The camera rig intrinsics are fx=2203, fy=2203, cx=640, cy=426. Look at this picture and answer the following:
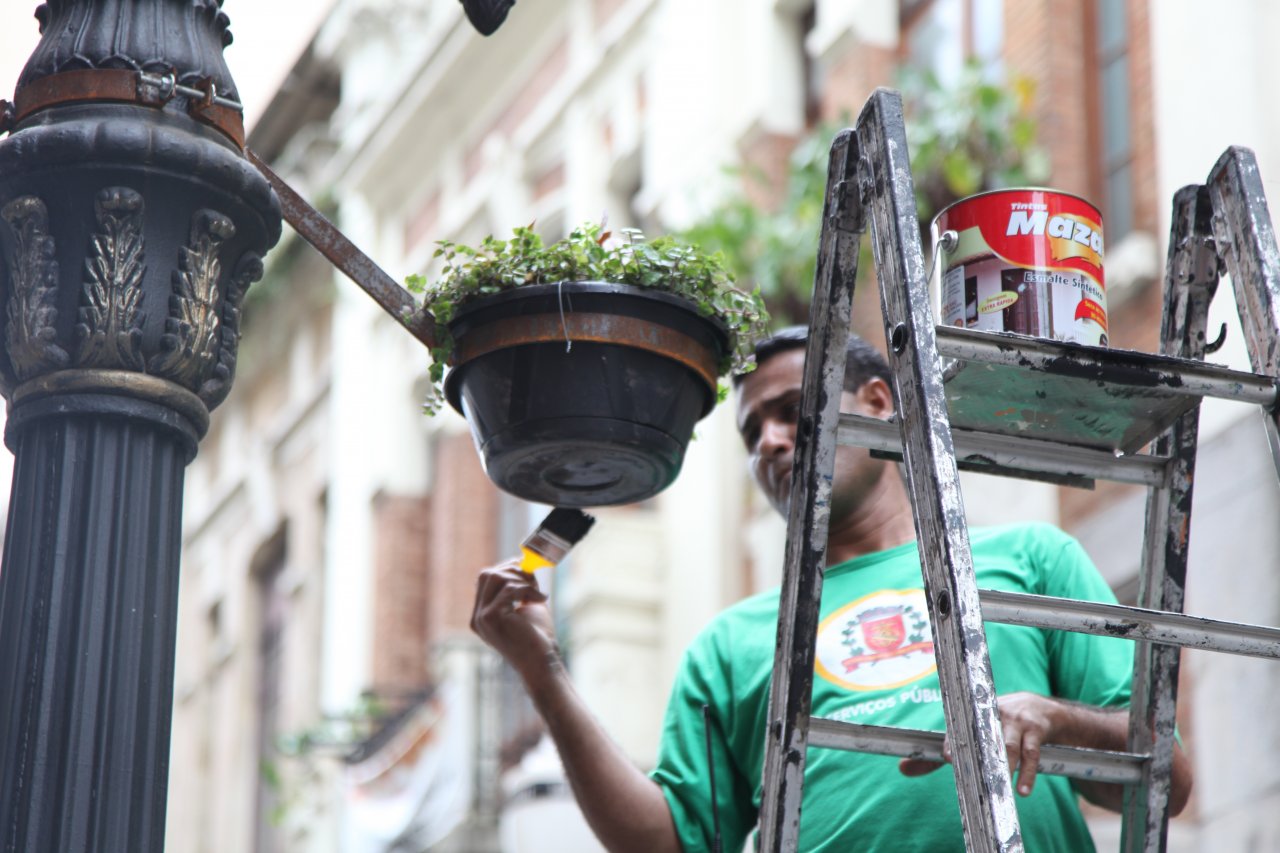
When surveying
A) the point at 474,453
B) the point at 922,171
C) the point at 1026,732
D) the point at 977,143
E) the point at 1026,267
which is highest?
the point at 474,453

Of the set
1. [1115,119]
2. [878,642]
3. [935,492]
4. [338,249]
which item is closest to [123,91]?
[338,249]

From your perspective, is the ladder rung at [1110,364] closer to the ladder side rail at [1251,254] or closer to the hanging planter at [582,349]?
the ladder side rail at [1251,254]

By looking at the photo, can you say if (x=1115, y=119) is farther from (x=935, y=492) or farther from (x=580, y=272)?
(x=935, y=492)

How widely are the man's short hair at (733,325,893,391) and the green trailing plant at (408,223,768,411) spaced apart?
0.44 m

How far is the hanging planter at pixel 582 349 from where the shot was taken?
3.73 m

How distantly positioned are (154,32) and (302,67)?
1966cm

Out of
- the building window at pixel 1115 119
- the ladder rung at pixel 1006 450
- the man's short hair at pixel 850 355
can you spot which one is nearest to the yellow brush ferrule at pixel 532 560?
the man's short hair at pixel 850 355

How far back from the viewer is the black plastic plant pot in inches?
147

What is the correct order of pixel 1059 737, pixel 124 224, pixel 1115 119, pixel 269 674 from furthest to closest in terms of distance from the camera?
pixel 269 674 → pixel 1115 119 → pixel 1059 737 → pixel 124 224

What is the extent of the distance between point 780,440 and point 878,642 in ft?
1.59

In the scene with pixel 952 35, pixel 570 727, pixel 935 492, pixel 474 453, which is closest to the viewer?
pixel 935 492

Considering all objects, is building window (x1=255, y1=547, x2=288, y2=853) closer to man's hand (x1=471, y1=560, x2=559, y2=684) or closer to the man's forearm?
the man's forearm

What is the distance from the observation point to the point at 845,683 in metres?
3.95

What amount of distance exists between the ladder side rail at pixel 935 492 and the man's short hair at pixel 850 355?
3.07ft
